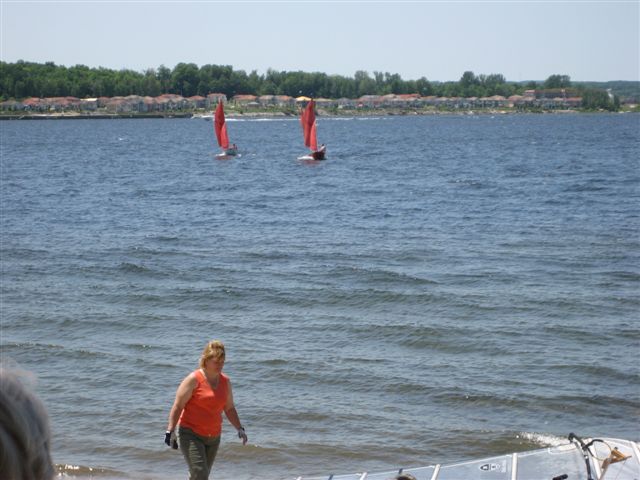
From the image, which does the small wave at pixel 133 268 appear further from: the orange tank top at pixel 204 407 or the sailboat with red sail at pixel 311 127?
the sailboat with red sail at pixel 311 127

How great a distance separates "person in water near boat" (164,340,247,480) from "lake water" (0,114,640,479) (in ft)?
7.72

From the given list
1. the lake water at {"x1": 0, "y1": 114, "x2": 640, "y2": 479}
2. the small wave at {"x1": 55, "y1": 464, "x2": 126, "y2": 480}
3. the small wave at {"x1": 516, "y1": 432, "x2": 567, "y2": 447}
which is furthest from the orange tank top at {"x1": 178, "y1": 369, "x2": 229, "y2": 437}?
the small wave at {"x1": 516, "y1": 432, "x2": 567, "y2": 447}

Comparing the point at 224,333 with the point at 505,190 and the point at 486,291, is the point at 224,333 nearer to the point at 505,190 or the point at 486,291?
the point at 486,291

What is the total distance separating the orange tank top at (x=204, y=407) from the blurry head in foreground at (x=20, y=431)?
5.47 metres

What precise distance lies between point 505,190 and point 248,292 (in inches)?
1054

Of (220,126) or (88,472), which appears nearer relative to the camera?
(88,472)

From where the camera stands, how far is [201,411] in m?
7.37

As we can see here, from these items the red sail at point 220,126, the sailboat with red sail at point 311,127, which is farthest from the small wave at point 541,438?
the red sail at point 220,126

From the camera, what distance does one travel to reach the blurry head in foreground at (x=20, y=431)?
1789mm

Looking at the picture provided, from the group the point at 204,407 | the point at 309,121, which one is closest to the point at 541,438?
the point at 204,407

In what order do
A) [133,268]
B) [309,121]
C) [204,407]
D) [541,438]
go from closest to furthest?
[204,407] → [541,438] → [133,268] → [309,121]

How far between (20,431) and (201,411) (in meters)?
5.66

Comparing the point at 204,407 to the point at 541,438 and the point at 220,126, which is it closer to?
the point at 541,438

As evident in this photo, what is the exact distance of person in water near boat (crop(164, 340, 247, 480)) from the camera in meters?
7.21
